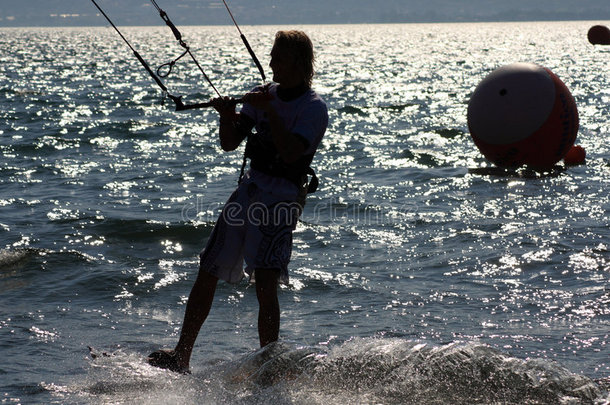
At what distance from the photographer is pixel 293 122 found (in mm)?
4953

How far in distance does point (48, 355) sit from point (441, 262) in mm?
4018

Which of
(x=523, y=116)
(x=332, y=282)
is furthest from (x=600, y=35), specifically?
(x=332, y=282)

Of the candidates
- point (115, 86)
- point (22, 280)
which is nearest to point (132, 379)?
point (22, 280)

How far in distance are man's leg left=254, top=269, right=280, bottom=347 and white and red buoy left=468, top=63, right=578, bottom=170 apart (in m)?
6.07

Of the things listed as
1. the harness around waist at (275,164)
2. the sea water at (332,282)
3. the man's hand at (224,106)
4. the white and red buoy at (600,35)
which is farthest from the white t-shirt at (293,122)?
the white and red buoy at (600,35)

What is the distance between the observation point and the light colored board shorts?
197 inches

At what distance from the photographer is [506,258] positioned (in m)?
7.99

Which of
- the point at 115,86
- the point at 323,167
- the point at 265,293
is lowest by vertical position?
the point at 265,293

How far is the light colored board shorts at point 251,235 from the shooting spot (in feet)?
16.4

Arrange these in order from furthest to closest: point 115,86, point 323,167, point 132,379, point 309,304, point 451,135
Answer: point 115,86 → point 451,135 → point 323,167 → point 309,304 → point 132,379

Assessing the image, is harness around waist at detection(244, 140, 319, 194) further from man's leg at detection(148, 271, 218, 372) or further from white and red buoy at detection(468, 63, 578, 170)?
white and red buoy at detection(468, 63, 578, 170)

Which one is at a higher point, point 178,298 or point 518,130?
point 518,130

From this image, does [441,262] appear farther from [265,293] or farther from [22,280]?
[22,280]

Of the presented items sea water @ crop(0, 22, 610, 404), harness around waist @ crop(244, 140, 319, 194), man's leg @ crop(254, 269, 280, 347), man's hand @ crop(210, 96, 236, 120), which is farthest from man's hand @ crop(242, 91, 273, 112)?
sea water @ crop(0, 22, 610, 404)
